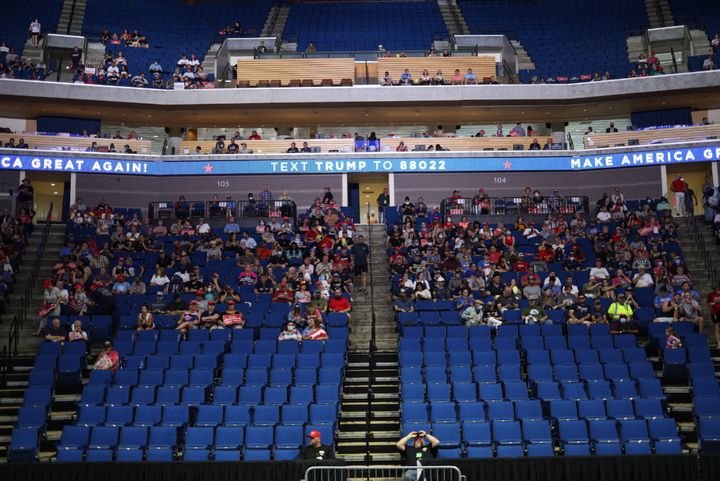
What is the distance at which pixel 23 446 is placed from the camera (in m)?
13.4

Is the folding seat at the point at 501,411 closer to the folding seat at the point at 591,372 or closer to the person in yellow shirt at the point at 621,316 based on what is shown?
the folding seat at the point at 591,372

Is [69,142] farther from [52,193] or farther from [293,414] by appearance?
[293,414]

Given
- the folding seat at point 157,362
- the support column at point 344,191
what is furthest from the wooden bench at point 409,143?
the folding seat at point 157,362

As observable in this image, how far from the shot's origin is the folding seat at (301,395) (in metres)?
14.4

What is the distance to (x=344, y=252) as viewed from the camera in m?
21.2

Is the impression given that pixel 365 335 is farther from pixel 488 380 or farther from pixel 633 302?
pixel 633 302

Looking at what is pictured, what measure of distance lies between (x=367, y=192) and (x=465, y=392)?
16.7 m


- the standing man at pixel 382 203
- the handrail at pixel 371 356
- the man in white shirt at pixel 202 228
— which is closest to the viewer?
the handrail at pixel 371 356

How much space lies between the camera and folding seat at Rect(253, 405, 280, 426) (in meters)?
13.8

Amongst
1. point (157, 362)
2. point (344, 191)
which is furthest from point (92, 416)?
A: point (344, 191)

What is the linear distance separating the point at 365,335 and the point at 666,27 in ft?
77.2

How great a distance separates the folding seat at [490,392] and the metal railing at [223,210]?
11753 millimetres

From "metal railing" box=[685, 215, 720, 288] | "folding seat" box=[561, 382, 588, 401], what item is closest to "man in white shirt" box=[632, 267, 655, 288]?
"metal railing" box=[685, 215, 720, 288]

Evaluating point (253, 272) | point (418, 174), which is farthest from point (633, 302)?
point (418, 174)
